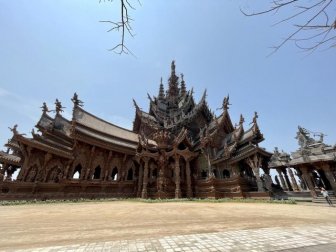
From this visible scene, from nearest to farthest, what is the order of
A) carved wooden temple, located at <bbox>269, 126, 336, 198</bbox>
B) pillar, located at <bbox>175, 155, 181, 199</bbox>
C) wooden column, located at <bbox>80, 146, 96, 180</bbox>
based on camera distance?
carved wooden temple, located at <bbox>269, 126, 336, 198</bbox>
pillar, located at <bbox>175, 155, 181, 199</bbox>
wooden column, located at <bbox>80, 146, 96, 180</bbox>

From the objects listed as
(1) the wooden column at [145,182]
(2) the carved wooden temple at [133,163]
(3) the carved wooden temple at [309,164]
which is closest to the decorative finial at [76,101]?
(2) the carved wooden temple at [133,163]

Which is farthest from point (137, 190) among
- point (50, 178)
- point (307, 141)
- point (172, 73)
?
point (172, 73)

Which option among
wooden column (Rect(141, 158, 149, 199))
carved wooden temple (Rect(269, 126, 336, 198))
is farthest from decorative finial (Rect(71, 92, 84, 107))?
carved wooden temple (Rect(269, 126, 336, 198))

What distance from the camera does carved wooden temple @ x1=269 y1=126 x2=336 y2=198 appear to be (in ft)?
46.4

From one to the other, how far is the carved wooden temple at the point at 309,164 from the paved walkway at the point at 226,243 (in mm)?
14170

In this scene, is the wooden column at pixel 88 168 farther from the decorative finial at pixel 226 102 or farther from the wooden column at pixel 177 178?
the decorative finial at pixel 226 102

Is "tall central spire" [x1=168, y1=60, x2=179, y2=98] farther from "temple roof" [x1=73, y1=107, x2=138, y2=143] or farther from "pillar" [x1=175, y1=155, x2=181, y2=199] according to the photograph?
"pillar" [x1=175, y1=155, x2=181, y2=199]

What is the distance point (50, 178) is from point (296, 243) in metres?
19.2

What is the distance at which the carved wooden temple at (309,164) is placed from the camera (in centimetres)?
1416

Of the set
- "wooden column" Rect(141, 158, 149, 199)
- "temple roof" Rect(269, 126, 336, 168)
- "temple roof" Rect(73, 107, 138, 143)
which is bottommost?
"wooden column" Rect(141, 158, 149, 199)

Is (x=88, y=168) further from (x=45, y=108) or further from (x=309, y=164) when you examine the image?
(x=309, y=164)

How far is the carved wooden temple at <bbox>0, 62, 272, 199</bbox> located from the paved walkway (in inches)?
464

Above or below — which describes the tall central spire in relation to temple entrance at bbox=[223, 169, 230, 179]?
above

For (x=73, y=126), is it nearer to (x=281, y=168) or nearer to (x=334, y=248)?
(x=334, y=248)
